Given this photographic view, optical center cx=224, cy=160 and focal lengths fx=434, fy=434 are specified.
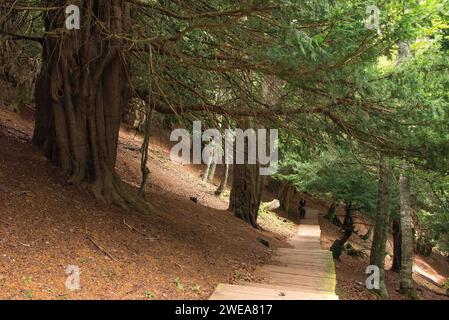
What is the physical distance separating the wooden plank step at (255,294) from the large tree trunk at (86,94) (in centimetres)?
330

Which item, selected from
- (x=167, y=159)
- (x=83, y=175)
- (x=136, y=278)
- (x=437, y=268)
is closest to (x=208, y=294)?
(x=136, y=278)

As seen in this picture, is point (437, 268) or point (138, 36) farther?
point (437, 268)

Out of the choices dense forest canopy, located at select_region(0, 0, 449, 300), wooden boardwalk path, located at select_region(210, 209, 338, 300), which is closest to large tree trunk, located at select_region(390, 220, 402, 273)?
dense forest canopy, located at select_region(0, 0, 449, 300)

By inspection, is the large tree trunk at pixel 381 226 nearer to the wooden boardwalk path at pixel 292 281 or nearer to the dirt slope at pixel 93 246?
the wooden boardwalk path at pixel 292 281

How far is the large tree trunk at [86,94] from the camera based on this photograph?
25.2ft

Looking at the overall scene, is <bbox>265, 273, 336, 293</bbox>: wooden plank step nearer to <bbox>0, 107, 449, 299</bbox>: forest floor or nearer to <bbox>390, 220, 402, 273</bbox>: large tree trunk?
<bbox>0, 107, 449, 299</bbox>: forest floor

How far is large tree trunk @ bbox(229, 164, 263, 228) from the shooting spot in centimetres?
1349

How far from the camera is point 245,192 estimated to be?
1381 cm

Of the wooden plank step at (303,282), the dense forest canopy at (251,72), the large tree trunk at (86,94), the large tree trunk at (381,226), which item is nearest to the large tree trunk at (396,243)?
the large tree trunk at (381,226)

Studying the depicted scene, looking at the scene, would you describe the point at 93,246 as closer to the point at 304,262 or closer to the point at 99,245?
the point at 99,245

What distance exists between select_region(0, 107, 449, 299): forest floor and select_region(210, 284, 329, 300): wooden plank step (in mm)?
244
